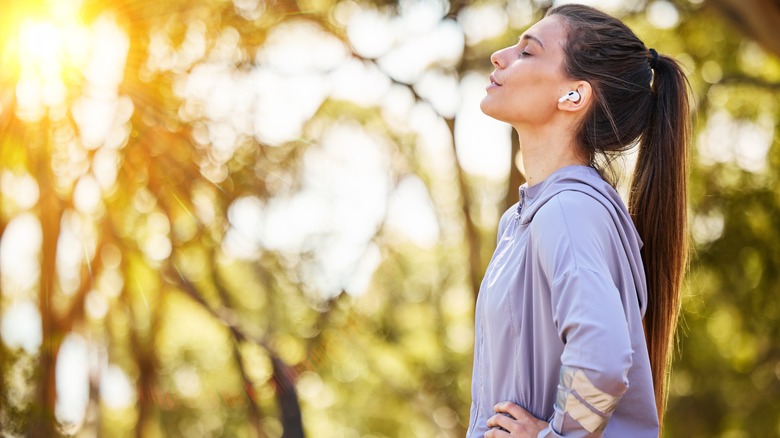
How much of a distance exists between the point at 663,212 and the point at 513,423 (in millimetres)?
607

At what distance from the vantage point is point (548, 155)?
1.84 metres

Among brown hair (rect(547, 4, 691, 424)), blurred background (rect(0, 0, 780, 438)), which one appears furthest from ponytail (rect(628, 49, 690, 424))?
blurred background (rect(0, 0, 780, 438))

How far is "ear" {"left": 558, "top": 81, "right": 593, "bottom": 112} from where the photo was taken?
182 cm

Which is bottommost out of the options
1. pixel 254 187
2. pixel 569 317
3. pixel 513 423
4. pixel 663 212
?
pixel 254 187

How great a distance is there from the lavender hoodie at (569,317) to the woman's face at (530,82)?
0.50 feet

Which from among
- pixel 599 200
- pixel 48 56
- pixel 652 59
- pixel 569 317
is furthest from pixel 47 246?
pixel 569 317

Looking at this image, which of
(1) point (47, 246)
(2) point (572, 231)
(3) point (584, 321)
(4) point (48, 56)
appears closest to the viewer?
(3) point (584, 321)

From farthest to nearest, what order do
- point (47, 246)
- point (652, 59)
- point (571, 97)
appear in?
point (47, 246) → point (652, 59) → point (571, 97)

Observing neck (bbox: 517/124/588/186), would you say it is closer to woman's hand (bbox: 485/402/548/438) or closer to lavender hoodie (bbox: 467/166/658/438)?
lavender hoodie (bbox: 467/166/658/438)

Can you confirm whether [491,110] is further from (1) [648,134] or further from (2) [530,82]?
(1) [648,134]

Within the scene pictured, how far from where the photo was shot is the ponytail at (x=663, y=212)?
1875mm

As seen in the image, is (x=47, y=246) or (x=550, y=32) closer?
(x=550, y=32)

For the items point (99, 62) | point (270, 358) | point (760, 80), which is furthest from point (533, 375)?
point (760, 80)

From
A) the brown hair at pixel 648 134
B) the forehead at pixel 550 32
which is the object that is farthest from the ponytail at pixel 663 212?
the forehead at pixel 550 32
